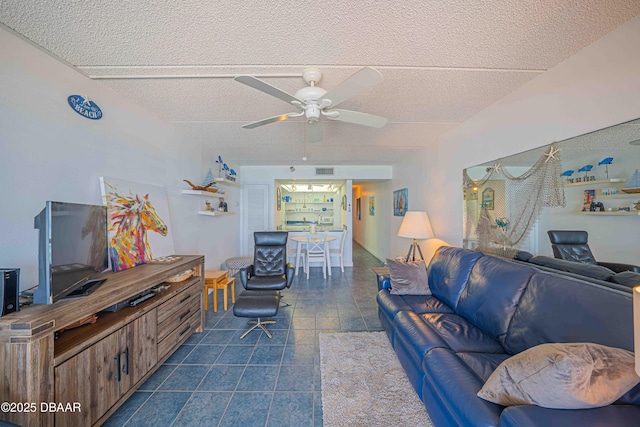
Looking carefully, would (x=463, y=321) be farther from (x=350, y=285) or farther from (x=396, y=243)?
(x=396, y=243)

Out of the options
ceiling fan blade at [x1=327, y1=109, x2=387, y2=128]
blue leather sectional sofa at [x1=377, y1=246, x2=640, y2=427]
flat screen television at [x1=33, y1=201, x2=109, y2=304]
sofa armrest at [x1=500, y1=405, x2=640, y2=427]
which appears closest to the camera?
sofa armrest at [x1=500, y1=405, x2=640, y2=427]

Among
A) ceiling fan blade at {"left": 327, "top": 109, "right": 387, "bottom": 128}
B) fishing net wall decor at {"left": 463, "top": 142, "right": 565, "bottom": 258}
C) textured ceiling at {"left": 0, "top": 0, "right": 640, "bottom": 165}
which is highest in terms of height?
textured ceiling at {"left": 0, "top": 0, "right": 640, "bottom": 165}

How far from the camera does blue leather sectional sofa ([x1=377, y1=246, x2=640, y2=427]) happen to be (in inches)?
36.9

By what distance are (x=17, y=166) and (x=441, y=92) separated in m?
3.27

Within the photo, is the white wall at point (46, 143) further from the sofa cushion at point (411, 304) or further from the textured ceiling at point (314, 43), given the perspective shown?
the sofa cushion at point (411, 304)

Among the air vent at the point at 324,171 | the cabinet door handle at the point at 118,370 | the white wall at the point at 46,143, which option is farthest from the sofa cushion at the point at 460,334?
the air vent at the point at 324,171

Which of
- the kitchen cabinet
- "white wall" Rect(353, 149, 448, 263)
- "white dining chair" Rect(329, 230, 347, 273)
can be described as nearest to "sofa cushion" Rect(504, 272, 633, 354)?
"white wall" Rect(353, 149, 448, 263)

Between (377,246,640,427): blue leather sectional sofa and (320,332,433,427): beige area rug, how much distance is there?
0.14 metres

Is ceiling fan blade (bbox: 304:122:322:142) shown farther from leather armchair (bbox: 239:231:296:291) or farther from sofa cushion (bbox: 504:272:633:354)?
sofa cushion (bbox: 504:272:633:354)

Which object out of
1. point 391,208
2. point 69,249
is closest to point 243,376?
point 69,249

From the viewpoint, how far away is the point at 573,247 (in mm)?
1662

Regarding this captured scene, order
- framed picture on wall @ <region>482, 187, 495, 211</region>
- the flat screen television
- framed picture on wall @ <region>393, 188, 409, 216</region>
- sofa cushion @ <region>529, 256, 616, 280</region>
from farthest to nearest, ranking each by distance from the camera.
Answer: framed picture on wall @ <region>393, 188, 409, 216</region>
framed picture on wall @ <region>482, 187, 495, 211</region>
sofa cushion @ <region>529, 256, 616, 280</region>
the flat screen television

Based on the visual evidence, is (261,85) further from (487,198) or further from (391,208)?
(391,208)

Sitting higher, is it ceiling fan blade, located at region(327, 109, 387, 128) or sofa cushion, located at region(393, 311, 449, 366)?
ceiling fan blade, located at region(327, 109, 387, 128)
